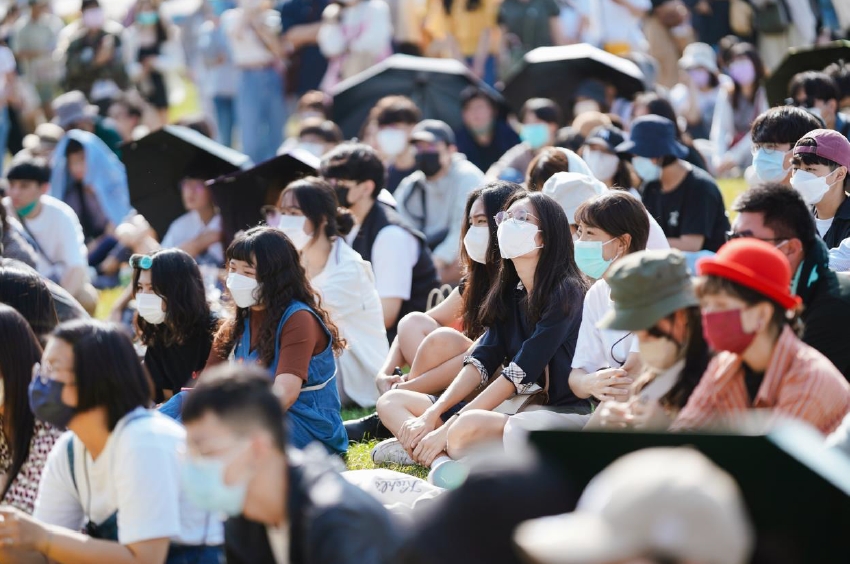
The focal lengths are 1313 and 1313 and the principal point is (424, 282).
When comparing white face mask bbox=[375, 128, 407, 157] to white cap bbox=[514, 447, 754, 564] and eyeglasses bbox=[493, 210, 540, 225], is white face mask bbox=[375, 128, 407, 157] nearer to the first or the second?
eyeglasses bbox=[493, 210, 540, 225]

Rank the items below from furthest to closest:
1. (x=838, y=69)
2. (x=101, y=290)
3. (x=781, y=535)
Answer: (x=101, y=290)
(x=838, y=69)
(x=781, y=535)

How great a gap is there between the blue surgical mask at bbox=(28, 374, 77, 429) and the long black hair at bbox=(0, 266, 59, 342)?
60.4 inches

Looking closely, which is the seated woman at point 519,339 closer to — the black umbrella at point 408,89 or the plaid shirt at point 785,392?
the plaid shirt at point 785,392

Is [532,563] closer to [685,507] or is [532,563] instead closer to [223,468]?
[685,507]

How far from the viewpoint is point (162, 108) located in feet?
49.6

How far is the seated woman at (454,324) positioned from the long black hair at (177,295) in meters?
0.96

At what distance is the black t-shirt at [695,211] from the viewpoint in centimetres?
767

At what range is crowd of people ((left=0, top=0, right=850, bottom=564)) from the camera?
10.4 ft

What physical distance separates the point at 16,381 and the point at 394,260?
330 cm

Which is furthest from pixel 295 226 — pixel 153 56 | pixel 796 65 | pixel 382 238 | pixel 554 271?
pixel 153 56

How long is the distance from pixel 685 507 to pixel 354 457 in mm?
4064

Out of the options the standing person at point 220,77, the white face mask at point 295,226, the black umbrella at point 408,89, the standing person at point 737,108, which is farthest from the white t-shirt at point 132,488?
the standing person at point 220,77

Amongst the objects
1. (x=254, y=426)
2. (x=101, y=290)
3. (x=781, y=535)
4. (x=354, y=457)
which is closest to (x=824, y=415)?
(x=781, y=535)

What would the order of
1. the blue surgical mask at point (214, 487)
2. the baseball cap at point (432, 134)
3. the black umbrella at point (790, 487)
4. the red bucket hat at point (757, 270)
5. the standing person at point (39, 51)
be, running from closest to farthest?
the black umbrella at point (790, 487)
the blue surgical mask at point (214, 487)
the red bucket hat at point (757, 270)
the baseball cap at point (432, 134)
the standing person at point (39, 51)
